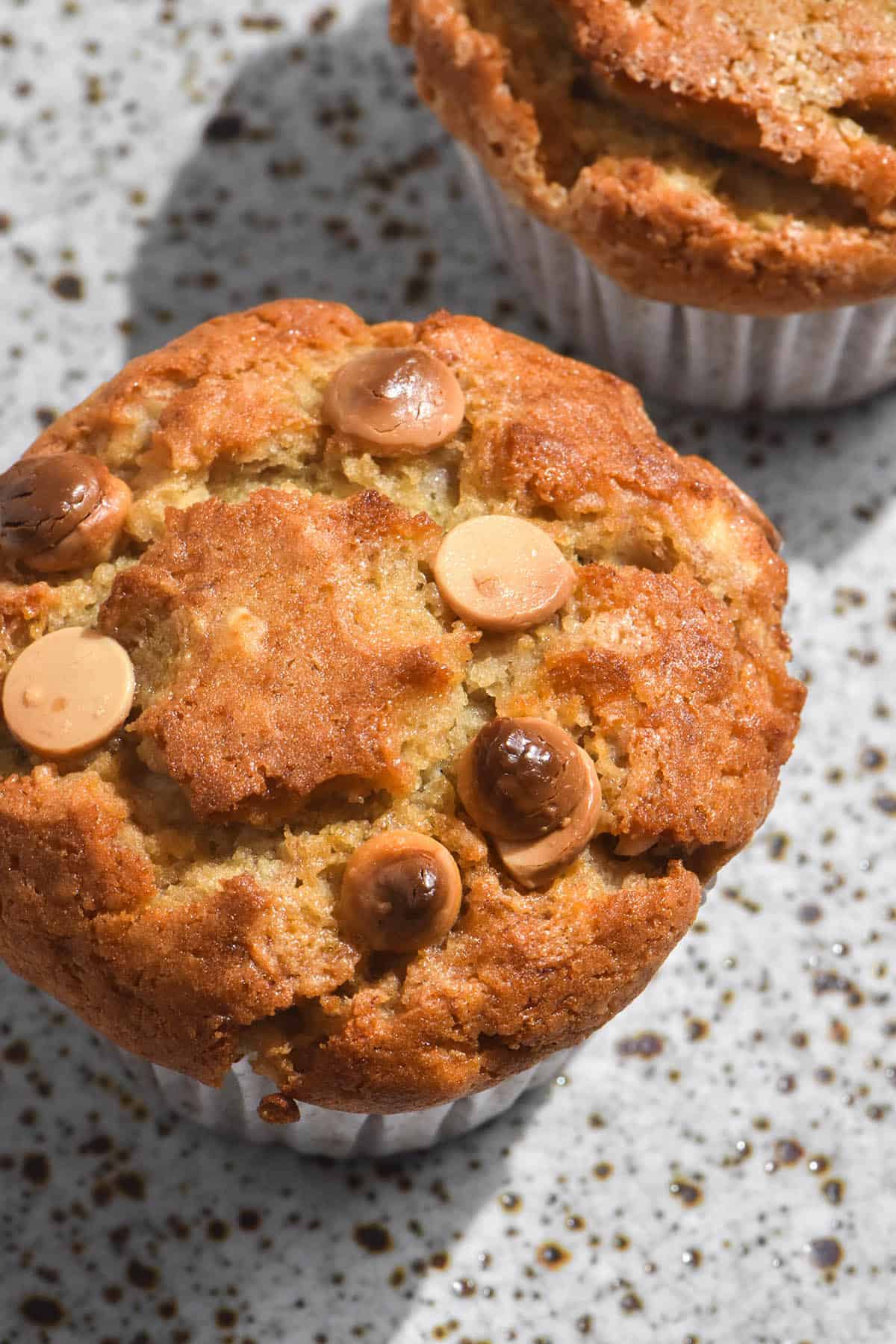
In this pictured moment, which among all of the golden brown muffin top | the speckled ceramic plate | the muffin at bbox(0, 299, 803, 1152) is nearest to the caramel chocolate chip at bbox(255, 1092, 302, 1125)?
the muffin at bbox(0, 299, 803, 1152)

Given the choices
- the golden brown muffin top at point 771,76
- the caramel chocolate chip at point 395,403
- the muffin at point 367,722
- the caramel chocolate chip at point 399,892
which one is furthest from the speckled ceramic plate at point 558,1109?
the caramel chocolate chip at point 395,403

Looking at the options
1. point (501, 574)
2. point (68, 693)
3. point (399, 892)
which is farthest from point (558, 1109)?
point (68, 693)

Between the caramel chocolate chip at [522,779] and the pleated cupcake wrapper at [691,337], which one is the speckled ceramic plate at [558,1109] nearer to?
the pleated cupcake wrapper at [691,337]

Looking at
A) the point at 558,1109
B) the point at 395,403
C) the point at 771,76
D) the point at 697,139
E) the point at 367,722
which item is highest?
the point at 771,76

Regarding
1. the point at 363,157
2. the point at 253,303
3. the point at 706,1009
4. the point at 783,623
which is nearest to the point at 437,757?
the point at 706,1009

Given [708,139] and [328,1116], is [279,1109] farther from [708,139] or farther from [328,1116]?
[708,139]

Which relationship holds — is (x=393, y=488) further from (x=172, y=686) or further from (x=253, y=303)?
(x=253, y=303)
